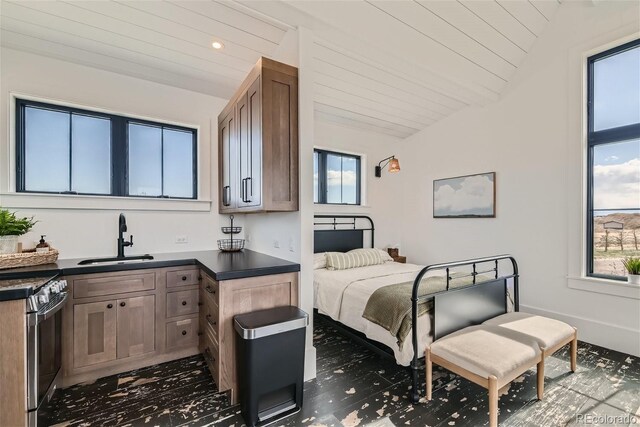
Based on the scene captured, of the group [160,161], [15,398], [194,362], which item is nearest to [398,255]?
[194,362]

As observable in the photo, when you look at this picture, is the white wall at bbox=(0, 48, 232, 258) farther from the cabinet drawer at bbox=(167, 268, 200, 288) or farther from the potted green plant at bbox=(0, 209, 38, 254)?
the cabinet drawer at bbox=(167, 268, 200, 288)

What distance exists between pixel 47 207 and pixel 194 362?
6.31 ft

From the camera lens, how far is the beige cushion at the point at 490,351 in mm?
1759

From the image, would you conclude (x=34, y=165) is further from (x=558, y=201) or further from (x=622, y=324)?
(x=622, y=324)

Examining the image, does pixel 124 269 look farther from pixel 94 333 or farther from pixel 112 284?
pixel 94 333

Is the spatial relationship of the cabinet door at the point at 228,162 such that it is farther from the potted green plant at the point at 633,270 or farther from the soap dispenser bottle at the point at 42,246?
the potted green plant at the point at 633,270

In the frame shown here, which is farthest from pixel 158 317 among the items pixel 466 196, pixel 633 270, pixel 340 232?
pixel 633 270

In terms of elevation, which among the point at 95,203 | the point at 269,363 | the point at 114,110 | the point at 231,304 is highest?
the point at 114,110

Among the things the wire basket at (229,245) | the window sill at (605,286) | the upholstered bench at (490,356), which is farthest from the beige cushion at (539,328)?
the wire basket at (229,245)

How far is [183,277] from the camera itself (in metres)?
2.61

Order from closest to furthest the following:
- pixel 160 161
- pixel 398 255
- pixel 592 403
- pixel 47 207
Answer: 1. pixel 592 403
2. pixel 47 207
3. pixel 160 161
4. pixel 398 255

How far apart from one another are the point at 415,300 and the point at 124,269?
233 centimetres

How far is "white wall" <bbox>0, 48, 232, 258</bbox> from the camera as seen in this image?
97.3 inches

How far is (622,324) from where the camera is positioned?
9.18 feet
